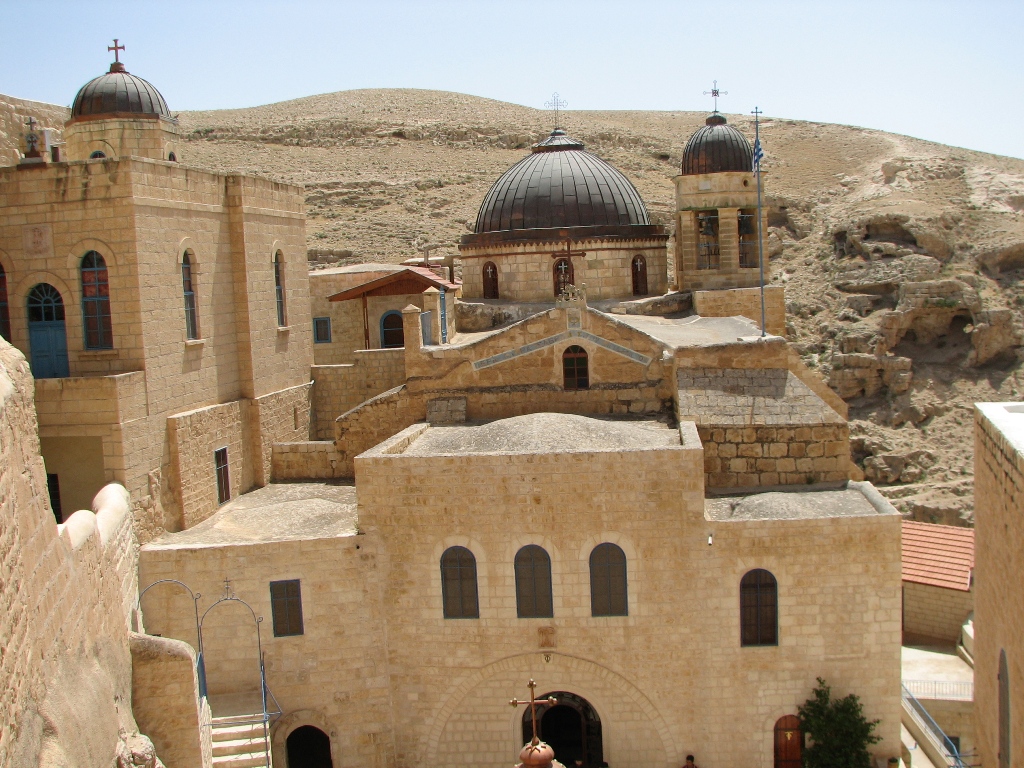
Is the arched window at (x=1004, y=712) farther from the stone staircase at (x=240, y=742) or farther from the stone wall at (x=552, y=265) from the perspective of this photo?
the stone wall at (x=552, y=265)

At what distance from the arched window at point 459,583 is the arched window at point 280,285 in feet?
21.6

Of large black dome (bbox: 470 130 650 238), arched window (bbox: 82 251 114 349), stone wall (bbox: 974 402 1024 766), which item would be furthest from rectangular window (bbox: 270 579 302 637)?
large black dome (bbox: 470 130 650 238)

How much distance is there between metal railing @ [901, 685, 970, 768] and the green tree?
110 centimetres

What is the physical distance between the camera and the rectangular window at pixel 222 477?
15516 millimetres

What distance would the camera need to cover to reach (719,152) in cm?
2153

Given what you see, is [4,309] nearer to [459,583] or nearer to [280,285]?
[280,285]

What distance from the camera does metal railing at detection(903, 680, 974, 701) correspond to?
51.1ft

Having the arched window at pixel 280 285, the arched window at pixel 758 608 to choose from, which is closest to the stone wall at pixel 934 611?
the arched window at pixel 758 608

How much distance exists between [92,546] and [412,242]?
40.5 metres

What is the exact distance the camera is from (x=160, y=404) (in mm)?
14031

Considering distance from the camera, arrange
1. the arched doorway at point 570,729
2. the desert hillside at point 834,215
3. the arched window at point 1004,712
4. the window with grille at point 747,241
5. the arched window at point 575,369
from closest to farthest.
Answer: the arched window at point 1004,712
the arched doorway at point 570,729
the arched window at point 575,369
the window with grille at point 747,241
the desert hillside at point 834,215

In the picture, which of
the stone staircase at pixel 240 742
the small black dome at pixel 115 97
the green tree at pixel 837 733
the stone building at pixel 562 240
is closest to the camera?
the stone staircase at pixel 240 742

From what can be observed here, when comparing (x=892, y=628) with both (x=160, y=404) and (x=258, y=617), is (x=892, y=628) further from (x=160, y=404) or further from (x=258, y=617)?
(x=160, y=404)

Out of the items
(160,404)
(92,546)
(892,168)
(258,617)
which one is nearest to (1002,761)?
(258,617)
